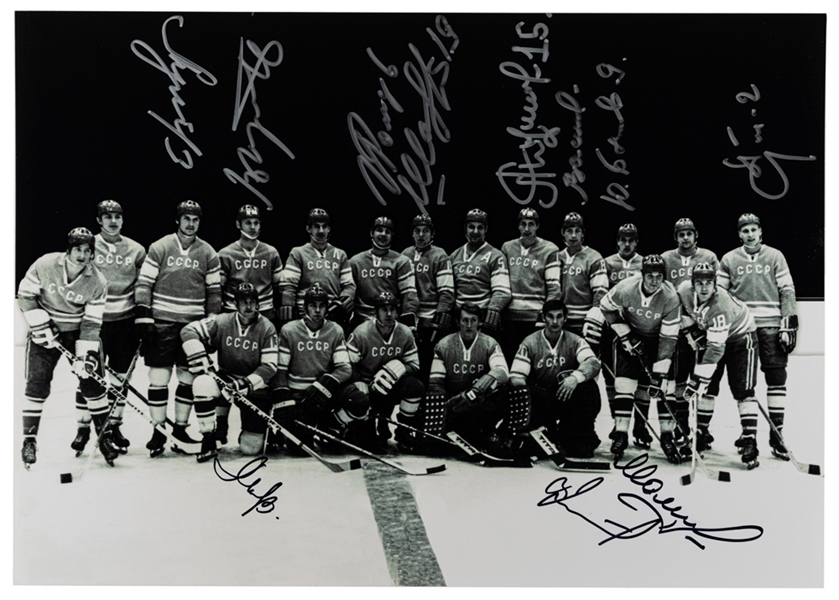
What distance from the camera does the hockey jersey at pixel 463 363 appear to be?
431 centimetres

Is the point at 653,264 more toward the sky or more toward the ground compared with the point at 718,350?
more toward the sky

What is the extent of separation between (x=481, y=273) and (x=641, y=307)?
89 centimetres

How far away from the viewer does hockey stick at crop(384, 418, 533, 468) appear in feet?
14.0

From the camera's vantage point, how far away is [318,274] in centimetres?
426

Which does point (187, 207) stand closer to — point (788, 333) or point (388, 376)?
point (388, 376)

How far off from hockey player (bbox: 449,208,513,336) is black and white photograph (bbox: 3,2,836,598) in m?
0.02

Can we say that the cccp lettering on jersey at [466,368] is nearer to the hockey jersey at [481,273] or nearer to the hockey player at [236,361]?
the hockey jersey at [481,273]

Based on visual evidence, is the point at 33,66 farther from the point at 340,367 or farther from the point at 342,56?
the point at 340,367

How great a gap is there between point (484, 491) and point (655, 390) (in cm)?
109

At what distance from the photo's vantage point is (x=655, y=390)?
4336 mm

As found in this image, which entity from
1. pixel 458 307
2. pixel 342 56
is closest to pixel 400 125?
pixel 342 56

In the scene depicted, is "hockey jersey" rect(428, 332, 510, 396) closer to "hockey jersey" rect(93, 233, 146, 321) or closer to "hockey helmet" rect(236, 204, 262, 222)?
"hockey helmet" rect(236, 204, 262, 222)

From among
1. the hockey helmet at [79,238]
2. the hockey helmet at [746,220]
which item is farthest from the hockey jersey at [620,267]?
the hockey helmet at [79,238]

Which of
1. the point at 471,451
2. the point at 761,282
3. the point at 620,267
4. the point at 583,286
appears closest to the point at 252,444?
the point at 471,451
